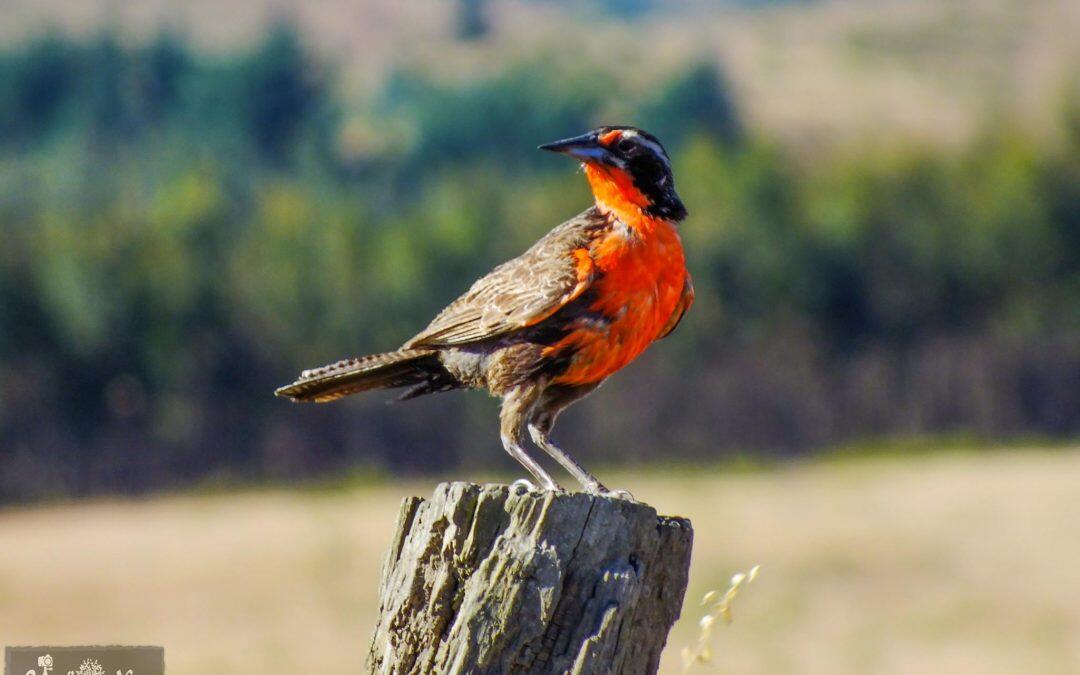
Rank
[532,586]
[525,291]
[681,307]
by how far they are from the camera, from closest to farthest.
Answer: [532,586] < [525,291] < [681,307]

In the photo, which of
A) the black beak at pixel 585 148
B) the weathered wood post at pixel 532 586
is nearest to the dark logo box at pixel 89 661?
the weathered wood post at pixel 532 586

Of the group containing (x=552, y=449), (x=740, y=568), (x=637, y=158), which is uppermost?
(x=740, y=568)

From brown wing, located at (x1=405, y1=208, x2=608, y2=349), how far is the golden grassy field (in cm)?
1291

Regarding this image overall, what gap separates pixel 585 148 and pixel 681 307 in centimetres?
85

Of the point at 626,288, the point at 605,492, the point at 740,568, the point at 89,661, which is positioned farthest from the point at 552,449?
the point at 740,568

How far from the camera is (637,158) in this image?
298 inches

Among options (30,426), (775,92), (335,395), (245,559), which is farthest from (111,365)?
(775,92)

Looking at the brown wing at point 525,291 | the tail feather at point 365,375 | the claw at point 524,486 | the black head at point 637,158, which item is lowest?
the claw at point 524,486

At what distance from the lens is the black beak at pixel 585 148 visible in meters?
7.40

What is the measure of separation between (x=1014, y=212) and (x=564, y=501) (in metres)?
49.3

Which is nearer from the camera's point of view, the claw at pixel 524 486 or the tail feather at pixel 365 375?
the claw at pixel 524 486

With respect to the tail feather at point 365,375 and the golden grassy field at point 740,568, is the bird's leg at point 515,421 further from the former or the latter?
the golden grassy field at point 740,568

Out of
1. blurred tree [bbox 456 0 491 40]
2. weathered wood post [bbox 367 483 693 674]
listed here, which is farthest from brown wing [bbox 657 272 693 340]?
blurred tree [bbox 456 0 491 40]

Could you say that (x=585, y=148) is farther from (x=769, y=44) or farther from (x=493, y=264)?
(x=769, y=44)
